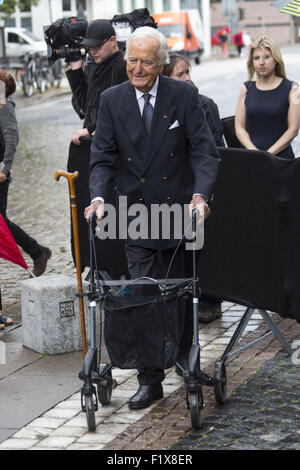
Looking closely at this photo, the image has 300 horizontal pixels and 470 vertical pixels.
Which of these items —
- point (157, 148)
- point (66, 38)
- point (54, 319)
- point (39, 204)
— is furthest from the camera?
point (39, 204)

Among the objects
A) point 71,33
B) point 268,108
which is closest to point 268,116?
point 268,108

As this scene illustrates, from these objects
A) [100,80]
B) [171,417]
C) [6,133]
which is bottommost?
[171,417]

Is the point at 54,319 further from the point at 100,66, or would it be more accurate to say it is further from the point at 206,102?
the point at 100,66

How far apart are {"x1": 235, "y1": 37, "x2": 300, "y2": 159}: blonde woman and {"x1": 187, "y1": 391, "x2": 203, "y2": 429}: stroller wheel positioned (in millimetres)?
3228

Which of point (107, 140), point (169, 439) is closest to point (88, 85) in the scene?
point (107, 140)

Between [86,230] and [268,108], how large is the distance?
174 cm

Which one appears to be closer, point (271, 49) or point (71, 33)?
point (271, 49)

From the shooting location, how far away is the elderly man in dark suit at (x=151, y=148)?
19.3 ft

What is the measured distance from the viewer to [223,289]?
22.5 feet

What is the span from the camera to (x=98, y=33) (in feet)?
26.5

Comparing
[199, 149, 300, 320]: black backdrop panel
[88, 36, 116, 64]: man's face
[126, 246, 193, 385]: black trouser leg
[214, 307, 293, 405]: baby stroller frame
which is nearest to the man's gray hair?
[199, 149, 300, 320]: black backdrop panel
